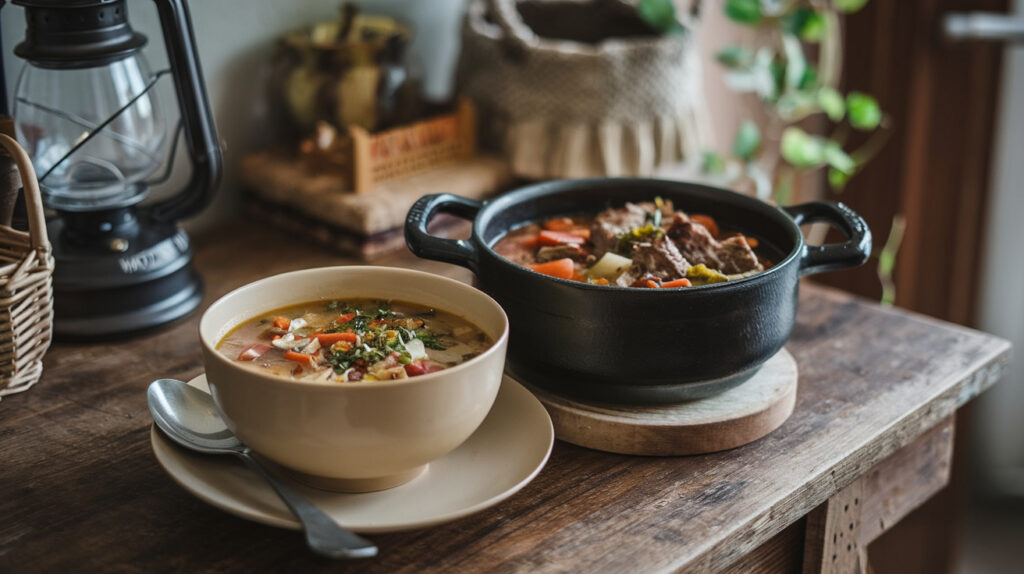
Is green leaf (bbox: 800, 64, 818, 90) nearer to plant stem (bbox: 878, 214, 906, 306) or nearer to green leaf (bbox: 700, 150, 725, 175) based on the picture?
green leaf (bbox: 700, 150, 725, 175)

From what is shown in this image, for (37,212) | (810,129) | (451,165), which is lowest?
(810,129)

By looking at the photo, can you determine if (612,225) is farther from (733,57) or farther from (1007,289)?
(1007,289)

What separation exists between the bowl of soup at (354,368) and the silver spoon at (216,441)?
0.03 m

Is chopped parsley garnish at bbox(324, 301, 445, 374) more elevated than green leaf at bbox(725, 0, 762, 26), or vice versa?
green leaf at bbox(725, 0, 762, 26)

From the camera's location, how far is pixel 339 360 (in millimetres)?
889

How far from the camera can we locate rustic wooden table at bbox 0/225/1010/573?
2.84 feet

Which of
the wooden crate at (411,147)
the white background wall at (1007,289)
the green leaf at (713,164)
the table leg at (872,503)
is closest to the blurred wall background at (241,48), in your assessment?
the wooden crate at (411,147)

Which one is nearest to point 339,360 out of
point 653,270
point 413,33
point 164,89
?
point 653,270

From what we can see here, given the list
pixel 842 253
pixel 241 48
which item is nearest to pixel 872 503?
pixel 842 253

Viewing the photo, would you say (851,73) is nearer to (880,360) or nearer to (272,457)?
(880,360)

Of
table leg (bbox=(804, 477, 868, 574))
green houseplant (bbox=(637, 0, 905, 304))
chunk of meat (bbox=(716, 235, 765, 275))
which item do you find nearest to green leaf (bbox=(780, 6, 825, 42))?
green houseplant (bbox=(637, 0, 905, 304))

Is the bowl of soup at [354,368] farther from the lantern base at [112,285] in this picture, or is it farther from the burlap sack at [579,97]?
the burlap sack at [579,97]

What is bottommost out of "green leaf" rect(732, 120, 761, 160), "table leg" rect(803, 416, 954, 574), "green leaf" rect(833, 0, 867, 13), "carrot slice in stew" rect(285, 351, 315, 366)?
"table leg" rect(803, 416, 954, 574)

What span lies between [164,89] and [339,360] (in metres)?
0.81
